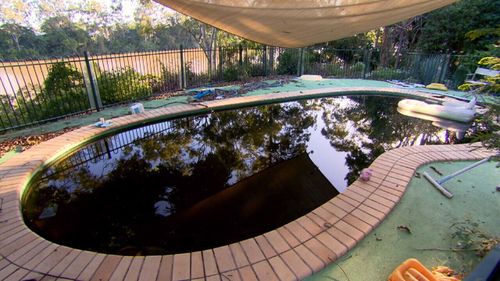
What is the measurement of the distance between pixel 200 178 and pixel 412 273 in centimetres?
230

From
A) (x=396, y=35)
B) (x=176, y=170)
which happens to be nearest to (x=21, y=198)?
(x=176, y=170)

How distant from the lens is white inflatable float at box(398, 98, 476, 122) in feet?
16.4

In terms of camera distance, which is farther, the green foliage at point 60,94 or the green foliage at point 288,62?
the green foliage at point 288,62

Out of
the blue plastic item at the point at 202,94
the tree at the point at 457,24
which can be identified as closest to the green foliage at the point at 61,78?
the blue plastic item at the point at 202,94

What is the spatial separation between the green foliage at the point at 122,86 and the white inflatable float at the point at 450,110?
6.51m

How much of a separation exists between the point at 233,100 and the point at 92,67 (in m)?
3.10

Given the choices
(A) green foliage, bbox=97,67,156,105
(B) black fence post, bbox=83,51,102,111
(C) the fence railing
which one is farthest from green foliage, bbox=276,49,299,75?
(B) black fence post, bbox=83,51,102,111

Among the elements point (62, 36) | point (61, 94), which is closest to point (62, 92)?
point (61, 94)

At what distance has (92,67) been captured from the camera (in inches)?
209

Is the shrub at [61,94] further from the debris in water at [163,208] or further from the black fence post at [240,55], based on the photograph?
the black fence post at [240,55]

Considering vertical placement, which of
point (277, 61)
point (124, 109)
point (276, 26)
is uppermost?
point (276, 26)

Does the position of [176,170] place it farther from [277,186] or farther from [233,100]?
[233,100]

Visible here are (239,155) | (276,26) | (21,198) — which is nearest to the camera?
(21,198)

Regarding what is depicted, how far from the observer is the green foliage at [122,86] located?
5.77m
